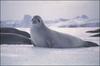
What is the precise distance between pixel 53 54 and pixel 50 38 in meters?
0.42

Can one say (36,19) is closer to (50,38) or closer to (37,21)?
(37,21)

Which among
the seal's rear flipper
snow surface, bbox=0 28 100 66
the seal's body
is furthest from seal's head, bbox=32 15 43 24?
the seal's rear flipper

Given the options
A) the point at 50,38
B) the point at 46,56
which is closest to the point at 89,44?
the point at 50,38

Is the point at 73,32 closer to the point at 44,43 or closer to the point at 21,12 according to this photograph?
Answer: the point at 44,43

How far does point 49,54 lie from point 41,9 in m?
0.46

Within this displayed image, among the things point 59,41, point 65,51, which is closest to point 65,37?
point 59,41

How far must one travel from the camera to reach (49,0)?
2.35 m

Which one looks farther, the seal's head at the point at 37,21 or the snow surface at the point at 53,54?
the seal's head at the point at 37,21

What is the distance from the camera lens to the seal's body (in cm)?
237

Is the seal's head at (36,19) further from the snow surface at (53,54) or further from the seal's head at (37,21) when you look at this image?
the snow surface at (53,54)

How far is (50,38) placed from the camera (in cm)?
250

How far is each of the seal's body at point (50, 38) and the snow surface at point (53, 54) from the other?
7 cm

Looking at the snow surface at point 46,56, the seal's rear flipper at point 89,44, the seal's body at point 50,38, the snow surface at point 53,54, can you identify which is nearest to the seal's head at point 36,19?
the seal's body at point 50,38

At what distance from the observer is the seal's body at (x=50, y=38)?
7.79ft
